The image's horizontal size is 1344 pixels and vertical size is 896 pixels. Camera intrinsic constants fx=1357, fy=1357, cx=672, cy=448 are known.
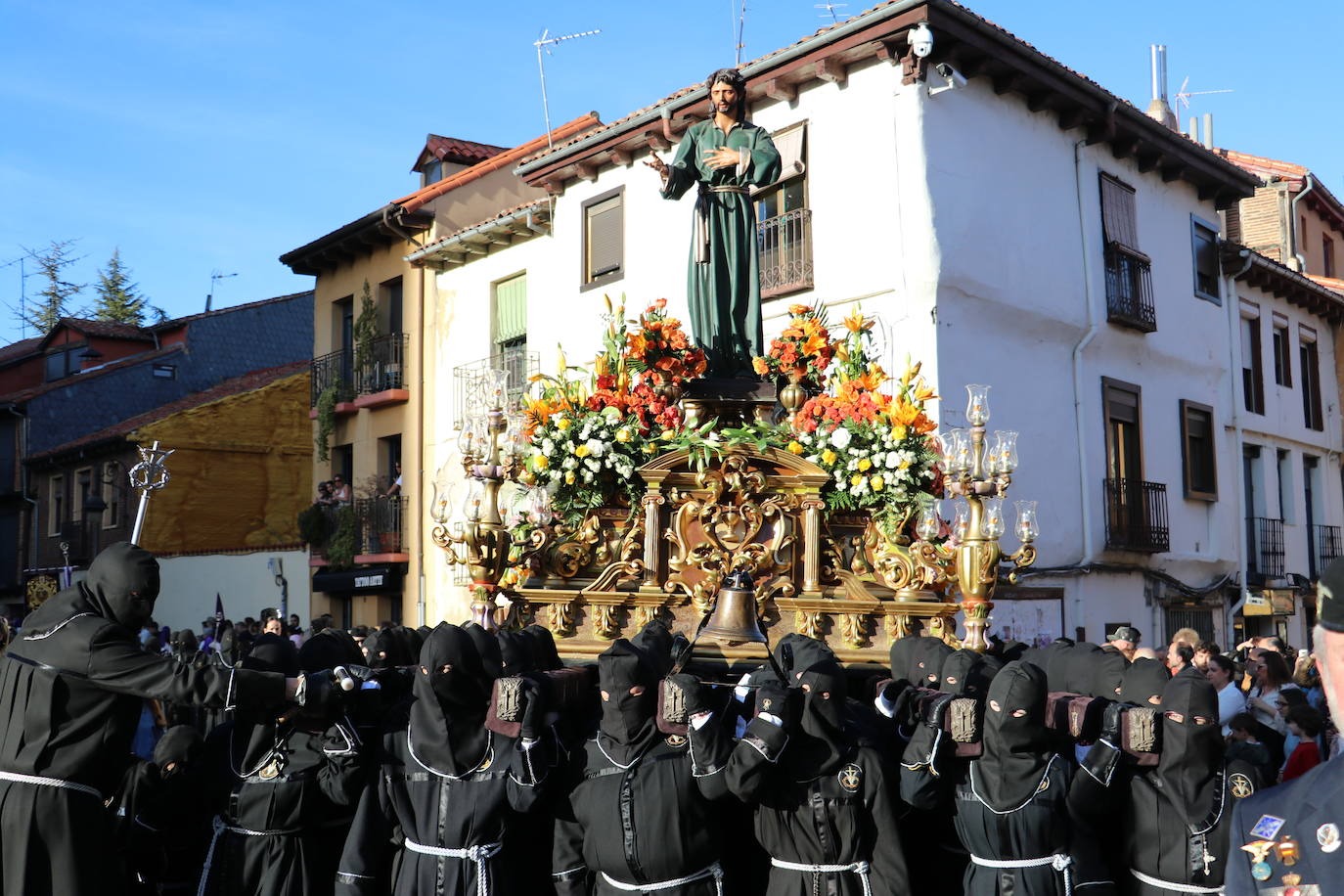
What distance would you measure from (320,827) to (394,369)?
17.9m

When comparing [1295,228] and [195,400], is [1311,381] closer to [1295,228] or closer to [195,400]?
[1295,228]

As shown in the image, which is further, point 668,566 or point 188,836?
point 668,566

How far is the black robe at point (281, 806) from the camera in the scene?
19.7 feet

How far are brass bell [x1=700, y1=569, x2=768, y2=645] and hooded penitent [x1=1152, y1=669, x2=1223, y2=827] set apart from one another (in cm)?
264

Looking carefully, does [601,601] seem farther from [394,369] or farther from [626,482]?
[394,369]

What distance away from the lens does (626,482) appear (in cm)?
913

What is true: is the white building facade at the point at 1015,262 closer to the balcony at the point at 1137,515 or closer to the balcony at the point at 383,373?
the balcony at the point at 1137,515

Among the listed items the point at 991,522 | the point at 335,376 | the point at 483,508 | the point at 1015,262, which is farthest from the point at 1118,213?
the point at 335,376

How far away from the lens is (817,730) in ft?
17.9

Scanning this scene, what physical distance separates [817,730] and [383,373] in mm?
19437

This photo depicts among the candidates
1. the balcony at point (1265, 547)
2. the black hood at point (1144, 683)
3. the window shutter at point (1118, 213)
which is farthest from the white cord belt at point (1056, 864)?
the balcony at point (1265, 547)

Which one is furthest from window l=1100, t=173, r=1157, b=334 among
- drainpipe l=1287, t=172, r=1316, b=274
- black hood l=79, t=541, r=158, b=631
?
black hood l=79, t=541, r=158, b=631

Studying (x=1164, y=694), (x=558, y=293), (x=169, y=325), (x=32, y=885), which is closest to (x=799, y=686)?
(x=1164, y=694)

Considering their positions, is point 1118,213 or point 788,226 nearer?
point 788,226
